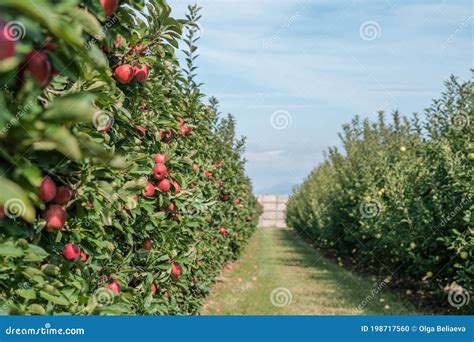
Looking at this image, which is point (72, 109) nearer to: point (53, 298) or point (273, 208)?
point (53, 298)

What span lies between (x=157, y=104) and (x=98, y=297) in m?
2.24

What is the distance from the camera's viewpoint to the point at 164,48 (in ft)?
12.0

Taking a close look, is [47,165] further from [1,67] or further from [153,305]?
[153,305]

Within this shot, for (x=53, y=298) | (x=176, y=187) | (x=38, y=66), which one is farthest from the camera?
(x=176, y=187)

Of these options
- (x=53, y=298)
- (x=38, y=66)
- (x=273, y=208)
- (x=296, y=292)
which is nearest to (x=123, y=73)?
(x=53, y=298)

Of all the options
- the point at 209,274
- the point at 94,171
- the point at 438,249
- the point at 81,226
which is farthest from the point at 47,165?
the point at 438,249

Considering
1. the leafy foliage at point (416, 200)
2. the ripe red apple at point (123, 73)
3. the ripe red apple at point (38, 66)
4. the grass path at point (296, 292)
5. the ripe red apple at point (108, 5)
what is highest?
the ripe red apple at point (108, 5)

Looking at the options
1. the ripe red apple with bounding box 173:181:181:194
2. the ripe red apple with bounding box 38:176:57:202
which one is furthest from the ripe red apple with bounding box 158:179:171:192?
the ripe red apple with bounding box 38:176:57:202

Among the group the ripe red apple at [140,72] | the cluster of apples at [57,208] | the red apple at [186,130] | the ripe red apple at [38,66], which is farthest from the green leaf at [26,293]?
the red apple at [186,130]

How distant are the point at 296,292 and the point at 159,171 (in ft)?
28.1

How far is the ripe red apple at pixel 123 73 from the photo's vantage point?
299 cm

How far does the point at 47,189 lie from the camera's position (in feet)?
5.65

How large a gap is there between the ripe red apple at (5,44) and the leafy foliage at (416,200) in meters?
8.00

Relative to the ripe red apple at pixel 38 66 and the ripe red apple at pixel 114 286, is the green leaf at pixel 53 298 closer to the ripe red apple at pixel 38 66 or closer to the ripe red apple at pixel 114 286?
the ripe red apple at pixel 38 66
